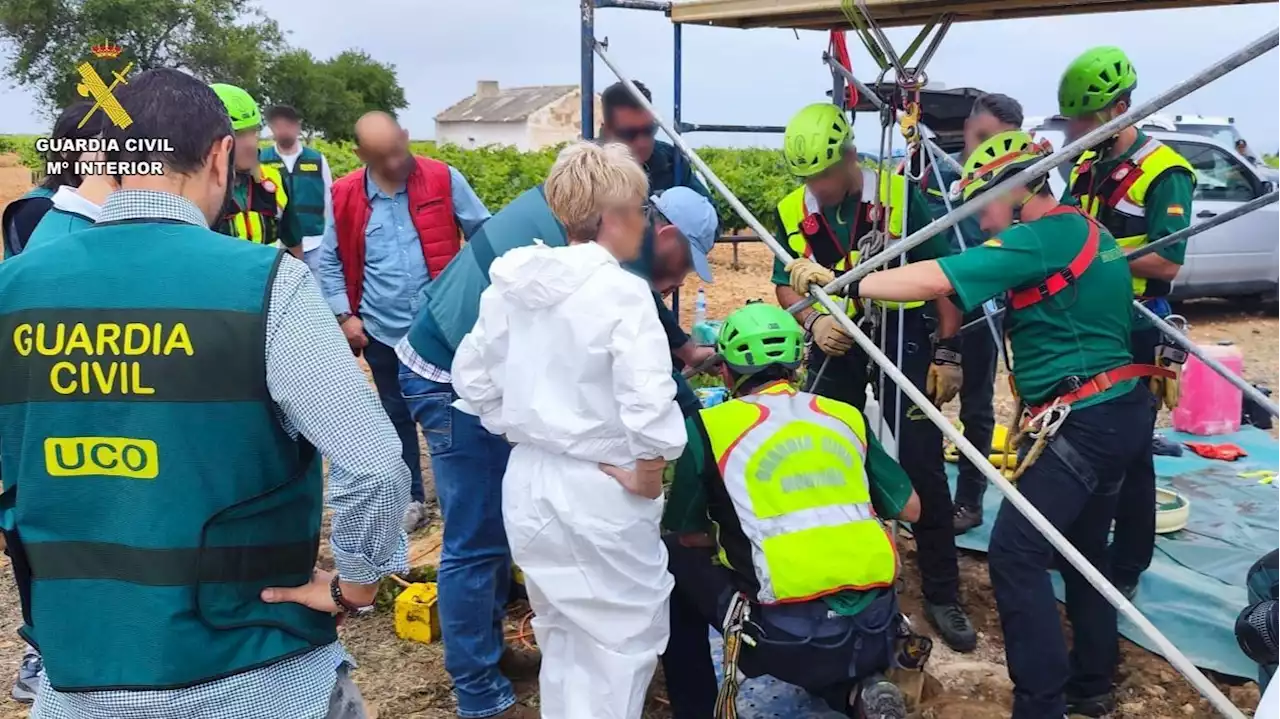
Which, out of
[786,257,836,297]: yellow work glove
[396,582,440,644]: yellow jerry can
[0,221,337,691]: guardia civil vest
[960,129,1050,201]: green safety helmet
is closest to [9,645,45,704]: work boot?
[396,582,440,644]: yellow jerry can

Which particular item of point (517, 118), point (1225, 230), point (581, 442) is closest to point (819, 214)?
point (581, 442)

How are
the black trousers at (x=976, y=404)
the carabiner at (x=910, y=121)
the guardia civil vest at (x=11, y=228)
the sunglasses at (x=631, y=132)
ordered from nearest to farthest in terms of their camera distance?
the guardia civil vest at (x=11, y=228) → the carabiner at (x=910, y=121) → the sunglasses at (x=631, y=132) → the black trousers at (x=976, y=404)

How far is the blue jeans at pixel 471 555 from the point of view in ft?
10.5

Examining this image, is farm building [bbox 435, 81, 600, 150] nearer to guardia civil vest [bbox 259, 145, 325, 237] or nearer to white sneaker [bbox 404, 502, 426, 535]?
guardia civil vest [bbox 259, 145, 325, 237]

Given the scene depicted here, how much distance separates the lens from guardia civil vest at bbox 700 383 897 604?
2.80 m

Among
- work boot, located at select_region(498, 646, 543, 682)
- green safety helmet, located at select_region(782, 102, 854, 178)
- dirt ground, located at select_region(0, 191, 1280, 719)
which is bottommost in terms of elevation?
dirt ground, located at select_region(0, 191, 1280, 719)

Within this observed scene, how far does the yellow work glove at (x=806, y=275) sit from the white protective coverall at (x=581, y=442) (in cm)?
81

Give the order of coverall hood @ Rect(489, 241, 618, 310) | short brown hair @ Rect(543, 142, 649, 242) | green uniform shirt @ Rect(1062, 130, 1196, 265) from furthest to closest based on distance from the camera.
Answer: green uniform shirt @ Rect(1062, 130, 1196, 265)
short brown hair @ Rect(543, 142, 649, 242)
coverall hood @ Rect(489, 241, 618, 310)

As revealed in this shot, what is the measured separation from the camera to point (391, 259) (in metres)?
4.89

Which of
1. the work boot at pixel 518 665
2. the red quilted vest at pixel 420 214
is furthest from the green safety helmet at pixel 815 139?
the work boot at pixel 518 665

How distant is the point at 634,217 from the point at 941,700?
220 cm

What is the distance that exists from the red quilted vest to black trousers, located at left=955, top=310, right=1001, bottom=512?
277 centimetres

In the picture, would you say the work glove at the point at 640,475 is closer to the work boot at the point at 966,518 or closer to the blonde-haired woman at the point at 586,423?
the blonde-haired woman at the point at 586,423

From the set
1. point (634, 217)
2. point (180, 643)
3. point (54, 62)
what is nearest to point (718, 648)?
point (634, 217)
